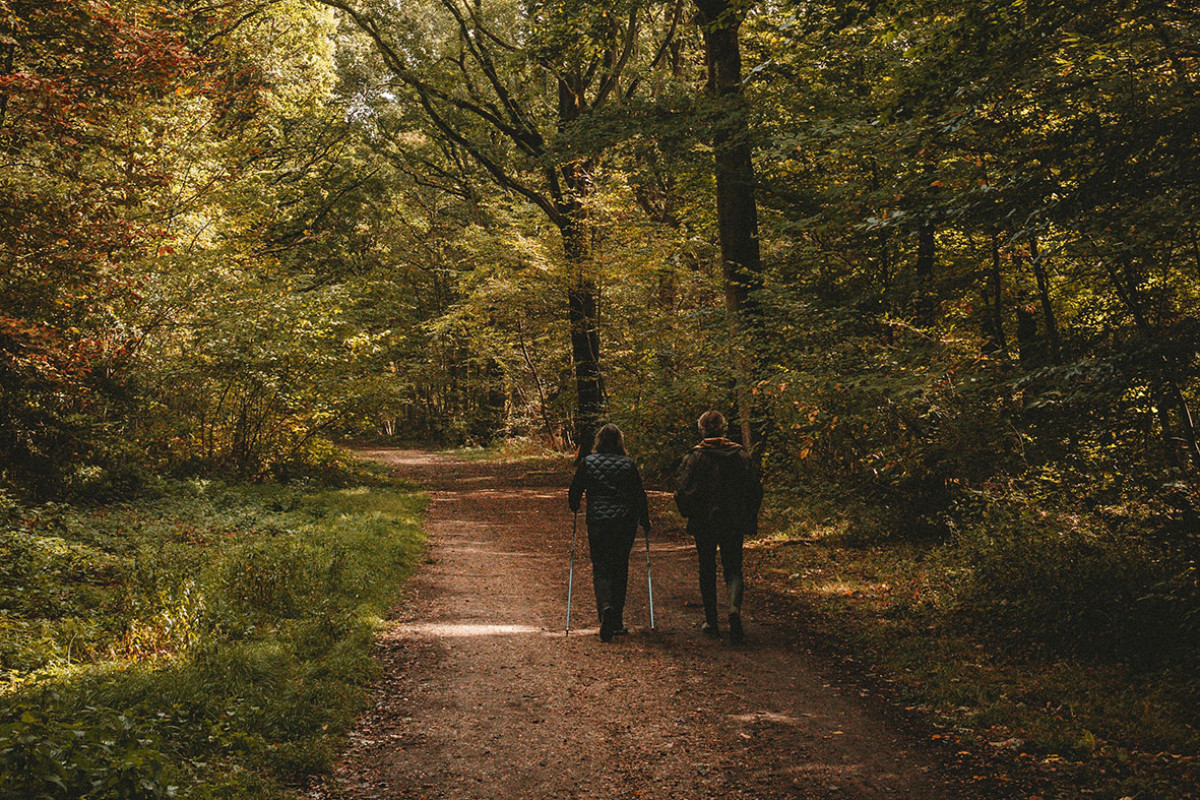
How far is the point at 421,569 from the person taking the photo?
11.0m

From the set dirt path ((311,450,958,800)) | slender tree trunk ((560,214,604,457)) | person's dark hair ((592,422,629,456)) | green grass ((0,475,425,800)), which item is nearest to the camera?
green grass ((0,475,425,800))

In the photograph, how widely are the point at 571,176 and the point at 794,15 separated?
34.7 feet

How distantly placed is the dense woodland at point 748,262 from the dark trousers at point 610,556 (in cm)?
312

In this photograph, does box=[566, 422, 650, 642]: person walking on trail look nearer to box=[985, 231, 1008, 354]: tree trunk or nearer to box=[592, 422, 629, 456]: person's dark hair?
box=[592, 422, 629, 456]: person's dark hair

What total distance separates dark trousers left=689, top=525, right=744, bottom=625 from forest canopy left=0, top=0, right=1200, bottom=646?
2.42 meters

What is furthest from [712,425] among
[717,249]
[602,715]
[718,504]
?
[717,249]

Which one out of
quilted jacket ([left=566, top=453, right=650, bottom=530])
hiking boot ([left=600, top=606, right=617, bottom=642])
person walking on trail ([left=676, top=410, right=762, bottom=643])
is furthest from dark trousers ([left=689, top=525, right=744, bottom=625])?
hiking boot ([left=600, top=606, right=617, bottom=642])

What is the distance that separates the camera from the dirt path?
4.73m

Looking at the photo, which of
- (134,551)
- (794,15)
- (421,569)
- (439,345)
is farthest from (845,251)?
(439,345)

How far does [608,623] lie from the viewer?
770cm

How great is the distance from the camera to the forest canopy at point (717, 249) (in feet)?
20.0

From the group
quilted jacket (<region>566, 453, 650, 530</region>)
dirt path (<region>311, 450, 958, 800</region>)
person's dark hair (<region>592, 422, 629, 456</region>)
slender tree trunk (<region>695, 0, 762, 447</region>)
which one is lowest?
dirt path (<region>311, 450, 958, 800</region>)

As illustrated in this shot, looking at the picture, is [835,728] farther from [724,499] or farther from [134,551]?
[134,551]

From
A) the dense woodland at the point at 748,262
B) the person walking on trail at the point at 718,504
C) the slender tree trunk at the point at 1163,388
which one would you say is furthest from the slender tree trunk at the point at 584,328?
the slender tree trunk at the point at 1163,388
